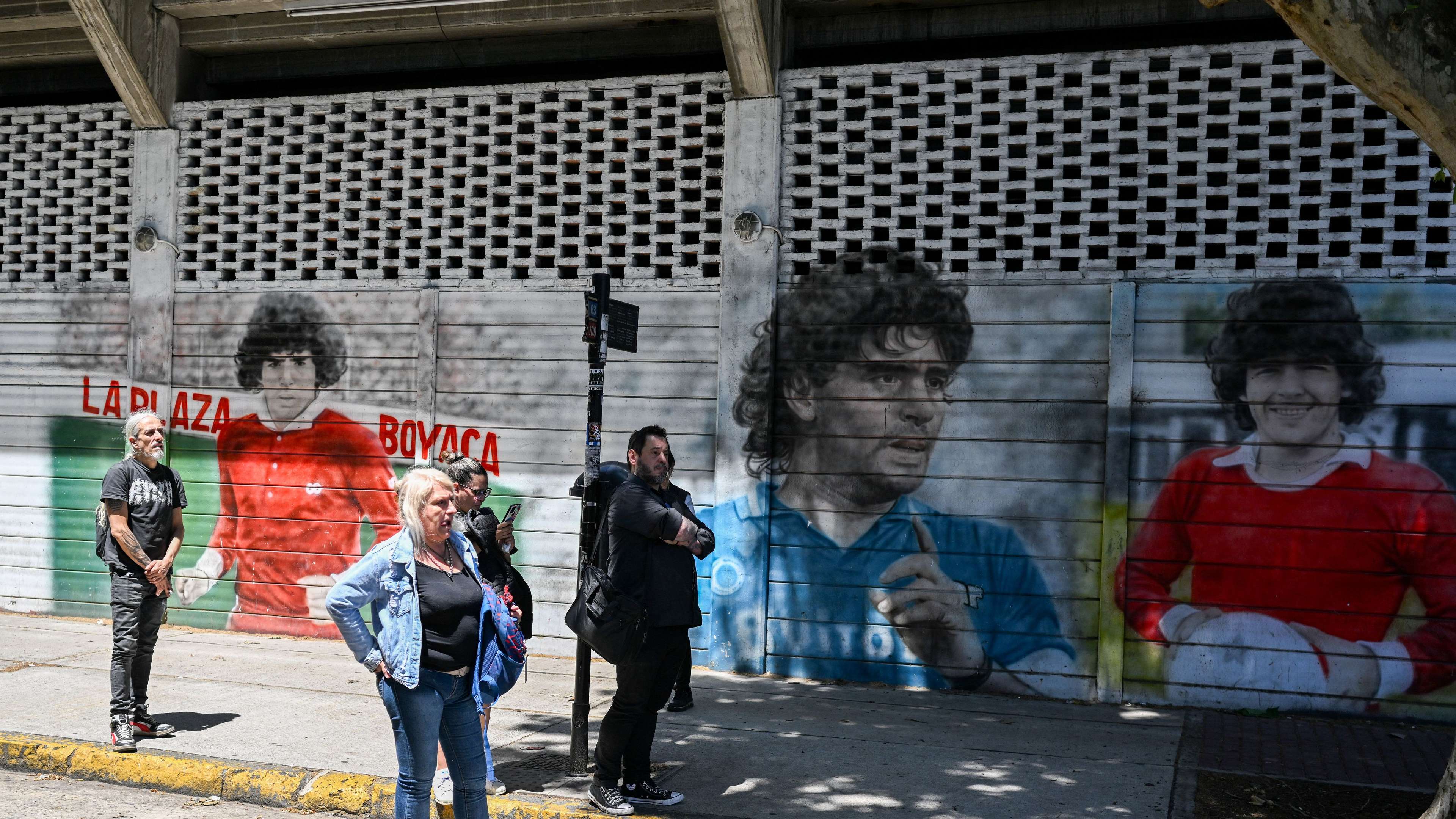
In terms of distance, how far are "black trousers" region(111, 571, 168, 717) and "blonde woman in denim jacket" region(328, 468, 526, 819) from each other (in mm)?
2965

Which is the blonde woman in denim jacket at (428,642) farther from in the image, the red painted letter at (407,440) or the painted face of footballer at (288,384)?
the painted face of footballer at (288,384)

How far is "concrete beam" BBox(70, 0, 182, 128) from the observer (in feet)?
32.3

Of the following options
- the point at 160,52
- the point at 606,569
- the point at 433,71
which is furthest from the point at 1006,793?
the point at 160,52

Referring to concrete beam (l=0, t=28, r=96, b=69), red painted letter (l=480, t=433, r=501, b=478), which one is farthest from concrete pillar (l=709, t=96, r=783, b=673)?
concrete beam (l=0, t=28, r=96, b=69)

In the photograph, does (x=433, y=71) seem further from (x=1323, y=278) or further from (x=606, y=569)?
(x=1323, y=278)

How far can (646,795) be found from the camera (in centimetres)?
558

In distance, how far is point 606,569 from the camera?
18.3 feet

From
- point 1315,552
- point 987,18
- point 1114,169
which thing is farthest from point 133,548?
point 1315,552

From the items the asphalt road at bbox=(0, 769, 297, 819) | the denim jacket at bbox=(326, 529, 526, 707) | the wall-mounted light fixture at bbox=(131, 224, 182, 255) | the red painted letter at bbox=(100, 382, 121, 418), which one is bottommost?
the asphalt road at bbox=(0, 769, 297, 819)

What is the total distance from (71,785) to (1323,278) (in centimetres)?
819

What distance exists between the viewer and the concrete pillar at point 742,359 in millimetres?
8898

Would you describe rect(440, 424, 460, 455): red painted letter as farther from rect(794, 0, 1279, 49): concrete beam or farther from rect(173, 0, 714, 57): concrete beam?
rect(794, 0, 1279, 49): concrete beam

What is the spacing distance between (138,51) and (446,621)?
8.13 metres

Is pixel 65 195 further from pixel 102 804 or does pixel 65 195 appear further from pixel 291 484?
pixel 102 804
